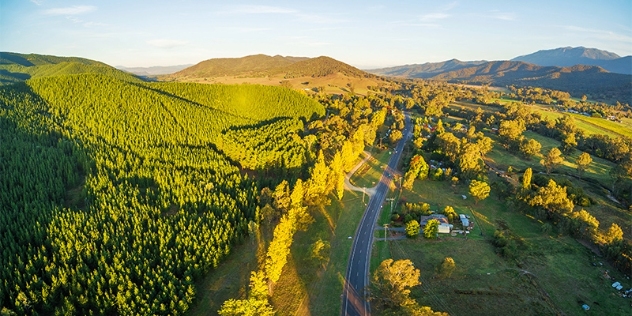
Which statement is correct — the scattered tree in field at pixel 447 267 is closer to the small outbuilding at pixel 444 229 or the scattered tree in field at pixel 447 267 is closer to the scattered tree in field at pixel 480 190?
the small outbuilding at pixel 444 229

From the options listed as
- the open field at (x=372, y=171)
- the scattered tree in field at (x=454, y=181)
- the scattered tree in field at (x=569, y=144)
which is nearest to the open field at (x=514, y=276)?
the scattered tree in field at (x=454, y=181)

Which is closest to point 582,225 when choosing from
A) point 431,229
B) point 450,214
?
point 450,214

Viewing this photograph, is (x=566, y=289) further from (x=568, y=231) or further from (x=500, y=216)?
(x=500, y=216)

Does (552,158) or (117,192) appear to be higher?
(552,158)

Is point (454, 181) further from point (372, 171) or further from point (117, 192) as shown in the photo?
point (117, 192)

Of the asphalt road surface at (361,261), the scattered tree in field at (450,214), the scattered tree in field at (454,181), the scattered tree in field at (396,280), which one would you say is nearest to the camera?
the scattered tree in field at (396,280)

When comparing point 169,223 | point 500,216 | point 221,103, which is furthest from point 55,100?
point 500,216
